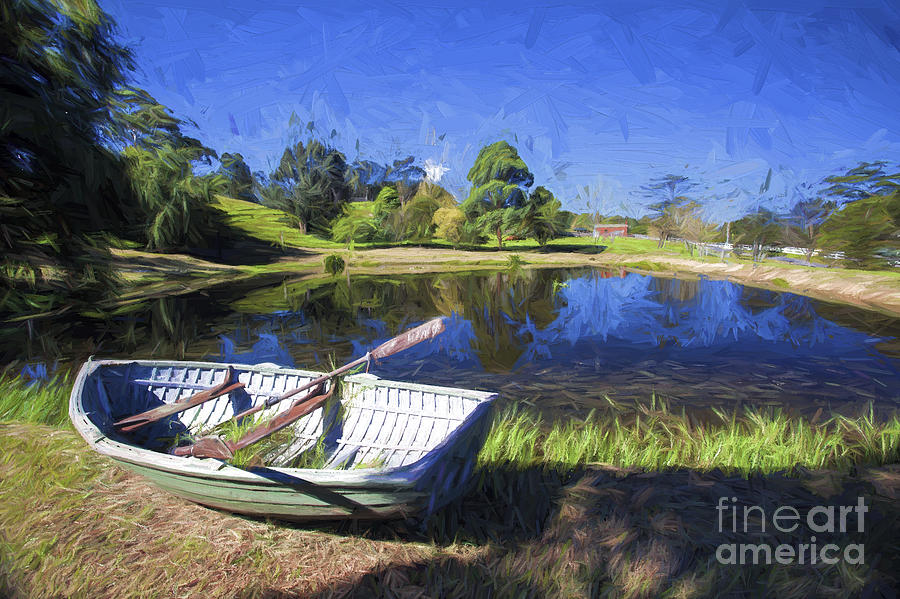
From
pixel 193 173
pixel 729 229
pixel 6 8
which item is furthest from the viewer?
pixel 729 229

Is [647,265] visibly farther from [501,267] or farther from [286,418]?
[286,418]

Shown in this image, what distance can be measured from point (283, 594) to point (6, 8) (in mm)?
11138

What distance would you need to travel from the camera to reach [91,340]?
11.4 meters

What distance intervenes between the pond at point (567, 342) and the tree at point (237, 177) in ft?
96.2

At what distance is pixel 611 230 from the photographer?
2418 inches

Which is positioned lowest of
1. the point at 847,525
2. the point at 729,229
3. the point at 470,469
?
the point at 847,525

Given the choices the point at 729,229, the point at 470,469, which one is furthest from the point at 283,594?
the point at 729,229

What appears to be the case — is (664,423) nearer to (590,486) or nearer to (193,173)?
(590,486)

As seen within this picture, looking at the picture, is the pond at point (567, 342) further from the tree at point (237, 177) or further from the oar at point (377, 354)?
the tree at point (237, 177)

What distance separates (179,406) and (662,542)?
4.93 meters

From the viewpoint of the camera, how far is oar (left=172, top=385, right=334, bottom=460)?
3.48 metres

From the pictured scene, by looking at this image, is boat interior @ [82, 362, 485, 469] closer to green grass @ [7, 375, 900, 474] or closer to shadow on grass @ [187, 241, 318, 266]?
green grass @ [7, 375, 900, 474]

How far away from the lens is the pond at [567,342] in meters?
8.20

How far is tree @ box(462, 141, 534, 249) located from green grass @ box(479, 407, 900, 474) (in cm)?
4261
